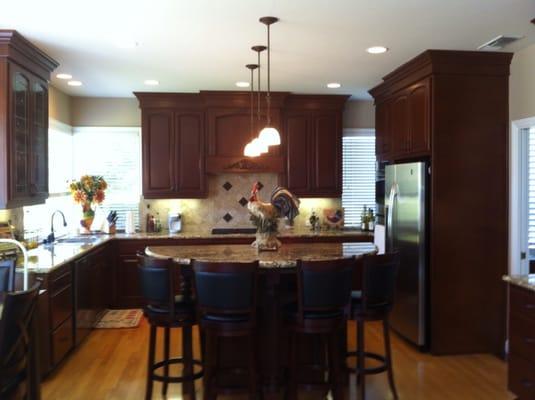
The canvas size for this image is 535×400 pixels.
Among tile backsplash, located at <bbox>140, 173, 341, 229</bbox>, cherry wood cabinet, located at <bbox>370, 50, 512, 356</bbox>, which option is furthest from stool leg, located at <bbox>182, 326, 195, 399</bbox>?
tile backsplash, located at <bbox>140, 173, 341, 229</bbox>

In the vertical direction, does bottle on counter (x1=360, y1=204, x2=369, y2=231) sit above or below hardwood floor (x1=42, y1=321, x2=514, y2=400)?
above

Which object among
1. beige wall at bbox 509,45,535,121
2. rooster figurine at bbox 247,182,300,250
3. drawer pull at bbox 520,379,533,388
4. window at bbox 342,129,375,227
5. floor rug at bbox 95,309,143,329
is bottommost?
floor rug at bbox 95,309,143,329

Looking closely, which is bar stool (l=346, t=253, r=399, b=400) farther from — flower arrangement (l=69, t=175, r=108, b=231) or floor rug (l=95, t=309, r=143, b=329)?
flower arrangement (l=69, t=175, r=108, b=231)

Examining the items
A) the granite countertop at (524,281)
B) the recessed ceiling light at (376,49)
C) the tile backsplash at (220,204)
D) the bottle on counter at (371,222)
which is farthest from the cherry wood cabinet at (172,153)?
the granite countertop at (524,281)

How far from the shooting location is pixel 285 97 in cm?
598

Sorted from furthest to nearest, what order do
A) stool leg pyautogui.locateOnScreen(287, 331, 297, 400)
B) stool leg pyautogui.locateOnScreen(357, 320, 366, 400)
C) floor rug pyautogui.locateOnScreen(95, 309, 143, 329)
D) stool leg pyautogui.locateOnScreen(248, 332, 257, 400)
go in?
floor rug pyautogui.locateOnScreen(95, 309, 143, 329)
stool leg pyautogui.locateOnScreen(357, 320, 366, 400)
stool leg pyautogui.locateOnScreen(287, 331, 297, 400)
stool leg pyautogui.locateOnScreen(248, 332, 257, 400)

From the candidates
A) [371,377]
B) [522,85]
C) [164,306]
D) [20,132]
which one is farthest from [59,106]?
[522,85]

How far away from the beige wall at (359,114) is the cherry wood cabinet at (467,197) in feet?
7.17

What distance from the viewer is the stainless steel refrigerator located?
169 inches

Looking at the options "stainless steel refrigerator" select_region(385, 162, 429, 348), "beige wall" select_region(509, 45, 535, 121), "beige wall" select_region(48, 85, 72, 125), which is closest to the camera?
"beige wall" select_region(509, 45, 535, 121)

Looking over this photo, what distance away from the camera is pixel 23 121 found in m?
3.94

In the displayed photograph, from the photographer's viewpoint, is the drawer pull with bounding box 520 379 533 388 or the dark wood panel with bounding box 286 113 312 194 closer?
the drawer pull with bounding box 520 379 533 388

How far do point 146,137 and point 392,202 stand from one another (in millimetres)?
3117

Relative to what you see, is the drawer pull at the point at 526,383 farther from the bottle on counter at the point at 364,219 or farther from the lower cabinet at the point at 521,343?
the bottle on counter at the point at 364,219
